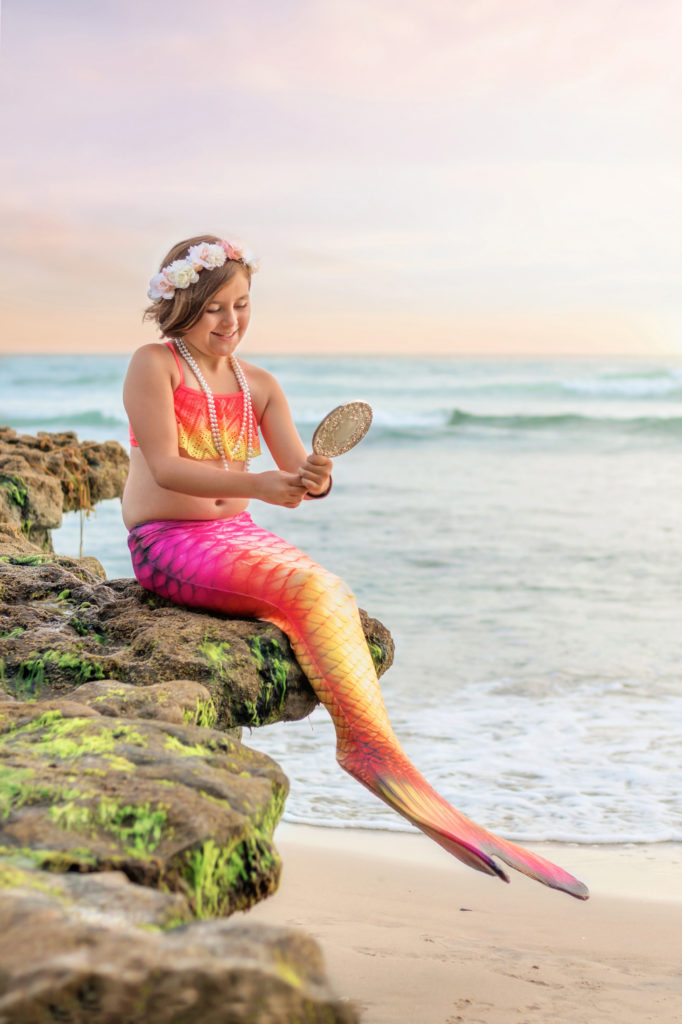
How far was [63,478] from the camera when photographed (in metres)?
4.83

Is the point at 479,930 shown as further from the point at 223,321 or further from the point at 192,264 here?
the point at 192,264

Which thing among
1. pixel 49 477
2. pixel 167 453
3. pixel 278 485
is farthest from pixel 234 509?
pixel 49 477

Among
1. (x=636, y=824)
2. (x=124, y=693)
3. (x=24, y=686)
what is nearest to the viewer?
(x=124, y=693)

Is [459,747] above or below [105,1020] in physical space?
below

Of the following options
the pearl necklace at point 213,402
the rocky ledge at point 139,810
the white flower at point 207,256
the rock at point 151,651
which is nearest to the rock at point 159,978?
the rocky ledge at point 139,810

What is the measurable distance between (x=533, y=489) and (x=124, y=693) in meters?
14.1

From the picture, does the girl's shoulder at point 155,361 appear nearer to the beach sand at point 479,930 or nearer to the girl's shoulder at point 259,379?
the girl's shoulder at point 259,379

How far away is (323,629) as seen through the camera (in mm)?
2752

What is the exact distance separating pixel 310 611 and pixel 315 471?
15.1 inches

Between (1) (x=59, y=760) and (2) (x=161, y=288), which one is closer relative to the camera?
(1) (x=59, y=760)

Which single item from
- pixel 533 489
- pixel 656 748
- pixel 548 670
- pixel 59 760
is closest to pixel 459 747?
pixel 656 748

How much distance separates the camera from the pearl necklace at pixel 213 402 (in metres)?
3.16

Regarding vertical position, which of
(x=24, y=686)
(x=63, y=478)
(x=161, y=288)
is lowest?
(x=24, y=686)

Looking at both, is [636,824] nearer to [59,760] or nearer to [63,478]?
[63,478]
